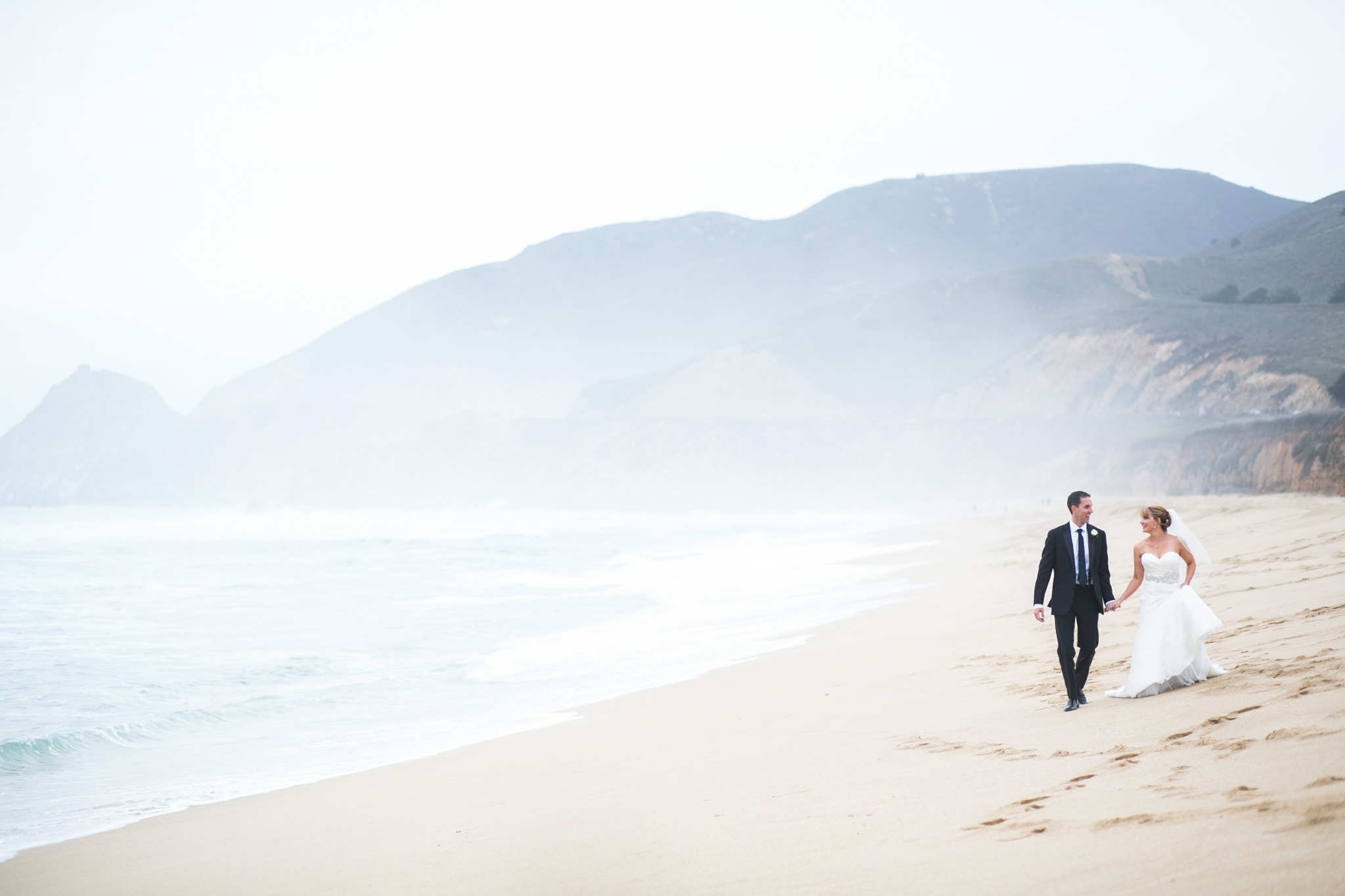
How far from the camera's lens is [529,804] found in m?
5.20

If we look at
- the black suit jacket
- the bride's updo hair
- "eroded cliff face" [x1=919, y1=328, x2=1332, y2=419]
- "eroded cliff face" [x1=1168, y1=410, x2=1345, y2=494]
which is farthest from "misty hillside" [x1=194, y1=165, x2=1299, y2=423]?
the bride's updo hair

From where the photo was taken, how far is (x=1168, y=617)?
536 cm

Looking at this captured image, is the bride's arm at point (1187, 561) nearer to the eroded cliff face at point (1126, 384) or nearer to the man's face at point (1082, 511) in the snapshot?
the man's face at point (1082, 511)

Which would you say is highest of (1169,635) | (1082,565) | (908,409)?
(908,409)

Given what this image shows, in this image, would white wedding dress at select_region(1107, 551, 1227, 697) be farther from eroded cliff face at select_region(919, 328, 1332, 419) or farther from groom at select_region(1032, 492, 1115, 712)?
eroded cliff face at select_region(919, 328, 1332, 419)

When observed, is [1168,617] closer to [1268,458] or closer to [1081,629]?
[1081,629]

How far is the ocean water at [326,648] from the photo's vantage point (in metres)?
7.83

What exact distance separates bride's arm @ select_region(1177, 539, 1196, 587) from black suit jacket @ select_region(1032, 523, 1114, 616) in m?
0.41

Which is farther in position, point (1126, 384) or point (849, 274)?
point (849, 274)

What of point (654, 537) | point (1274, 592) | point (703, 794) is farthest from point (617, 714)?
point (654, 537)

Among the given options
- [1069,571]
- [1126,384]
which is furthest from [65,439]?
[1069,571]

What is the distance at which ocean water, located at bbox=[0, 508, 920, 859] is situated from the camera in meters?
7.83

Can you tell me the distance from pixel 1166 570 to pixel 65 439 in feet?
731

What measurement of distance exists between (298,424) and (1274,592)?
158578 mm
